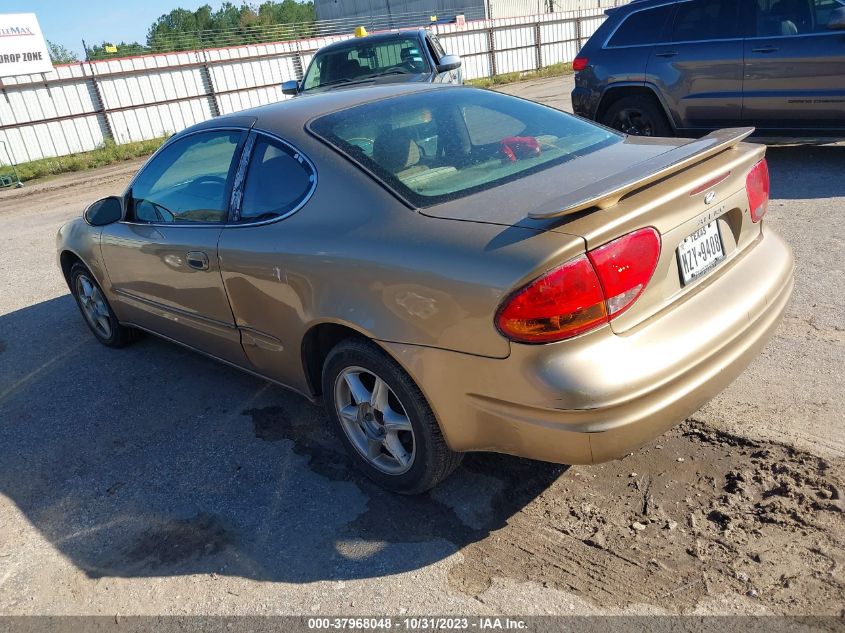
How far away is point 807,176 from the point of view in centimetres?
692

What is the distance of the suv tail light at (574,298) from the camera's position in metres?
2.24

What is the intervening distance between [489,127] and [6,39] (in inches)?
715

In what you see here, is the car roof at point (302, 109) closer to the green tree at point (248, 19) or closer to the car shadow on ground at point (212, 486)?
the car shadow on ground at point (212, 486)

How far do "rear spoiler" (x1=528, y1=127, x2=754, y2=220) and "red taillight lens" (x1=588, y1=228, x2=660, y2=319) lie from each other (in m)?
0.15

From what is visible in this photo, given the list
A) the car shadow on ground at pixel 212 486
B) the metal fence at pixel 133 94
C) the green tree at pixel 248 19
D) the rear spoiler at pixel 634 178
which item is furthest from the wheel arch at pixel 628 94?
the green tree at pixel 248 19

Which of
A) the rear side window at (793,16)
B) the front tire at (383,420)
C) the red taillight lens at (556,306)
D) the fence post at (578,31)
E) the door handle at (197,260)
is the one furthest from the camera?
the fence post at (578,31)

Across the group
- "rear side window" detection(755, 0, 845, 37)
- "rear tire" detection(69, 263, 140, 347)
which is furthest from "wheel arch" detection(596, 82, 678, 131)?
"rear tire" detection(69, 263, 140, 347)

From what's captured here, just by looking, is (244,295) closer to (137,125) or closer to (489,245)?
(489,245)

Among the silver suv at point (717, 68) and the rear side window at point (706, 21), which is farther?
the rear side window at point (706, 21)

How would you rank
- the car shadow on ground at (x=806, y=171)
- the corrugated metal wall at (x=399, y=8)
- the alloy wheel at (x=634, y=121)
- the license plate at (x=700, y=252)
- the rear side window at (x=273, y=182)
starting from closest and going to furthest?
the license plate at (x=700, y=252), the rear side window at (x=273, y=182), the car shadow on ground at (x=806, y=171), the alloy wheel at (x=634, y=121), the corrugated metal wall at (x=399, y=8)

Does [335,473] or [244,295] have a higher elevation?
[244,295]

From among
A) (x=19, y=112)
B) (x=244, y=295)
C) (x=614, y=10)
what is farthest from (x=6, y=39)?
(x=244, y=295)

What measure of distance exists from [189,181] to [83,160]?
15.2m

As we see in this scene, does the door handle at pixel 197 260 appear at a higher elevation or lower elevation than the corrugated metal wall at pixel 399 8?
lower
